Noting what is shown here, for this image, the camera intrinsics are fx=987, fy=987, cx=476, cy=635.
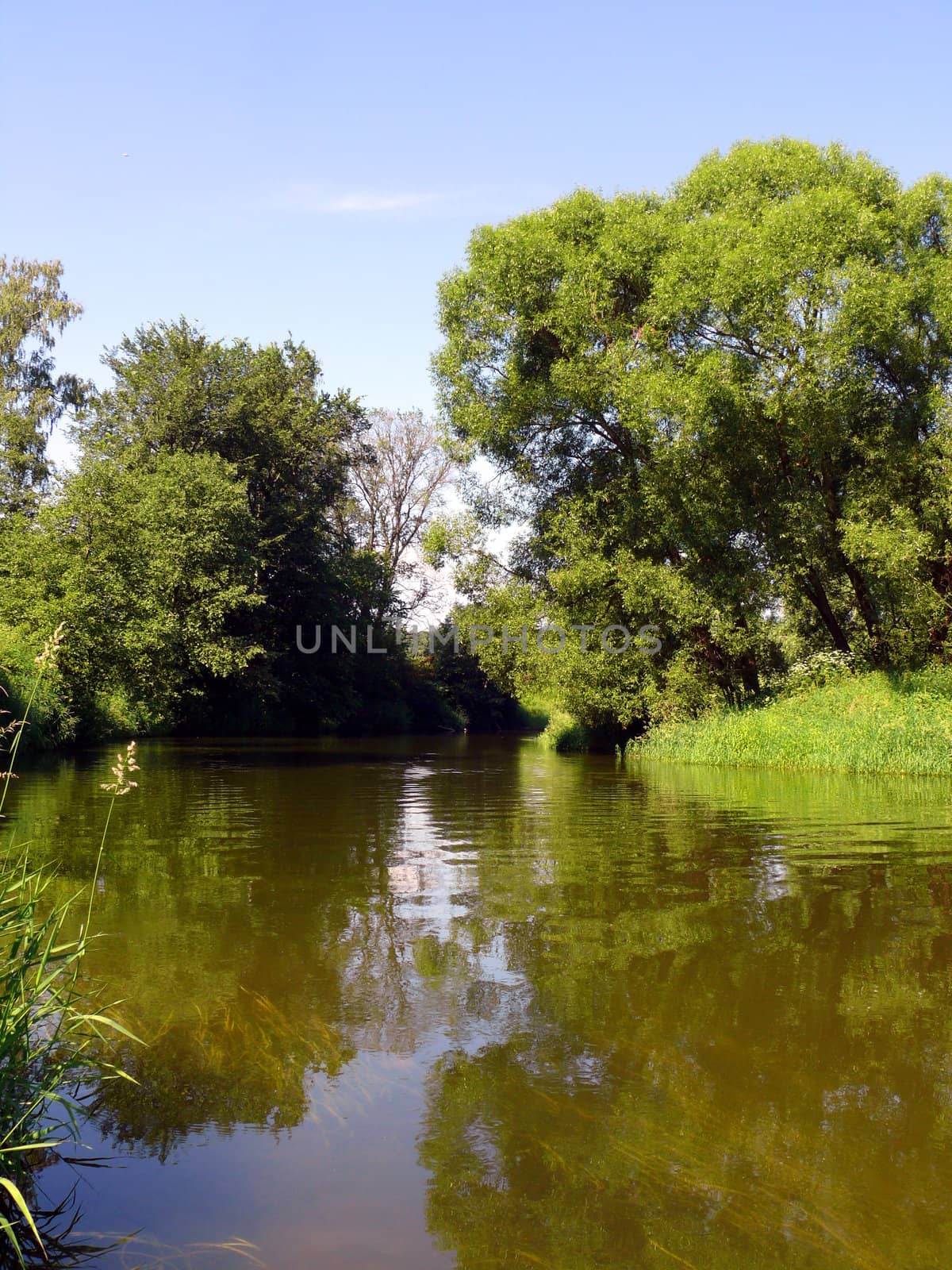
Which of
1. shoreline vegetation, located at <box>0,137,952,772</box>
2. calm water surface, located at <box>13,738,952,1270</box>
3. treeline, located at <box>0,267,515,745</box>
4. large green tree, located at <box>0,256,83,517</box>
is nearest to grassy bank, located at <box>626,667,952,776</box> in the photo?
shoreline vegetation, located at <box>0,137,952,772</box>

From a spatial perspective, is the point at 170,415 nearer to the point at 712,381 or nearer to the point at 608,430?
the point at 608,430

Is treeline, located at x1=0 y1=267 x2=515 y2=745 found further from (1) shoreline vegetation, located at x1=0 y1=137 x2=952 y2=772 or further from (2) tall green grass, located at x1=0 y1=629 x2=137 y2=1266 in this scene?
(2) tall green grass, located at x1=0 y1=629 x2=137 y2=1266

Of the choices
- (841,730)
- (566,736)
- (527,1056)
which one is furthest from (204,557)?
(527,1056)

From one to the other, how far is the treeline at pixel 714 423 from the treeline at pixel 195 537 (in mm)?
10591

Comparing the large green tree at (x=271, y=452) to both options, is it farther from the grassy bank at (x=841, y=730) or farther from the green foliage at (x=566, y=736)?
the grassy bank at (x=841, y=730)

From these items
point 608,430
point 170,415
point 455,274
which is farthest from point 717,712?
point 170,415

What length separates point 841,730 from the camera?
18.7 metres

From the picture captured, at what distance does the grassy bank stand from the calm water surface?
806 cm

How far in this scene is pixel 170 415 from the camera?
36.5 metres

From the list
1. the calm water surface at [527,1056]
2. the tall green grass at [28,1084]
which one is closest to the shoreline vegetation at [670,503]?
the calm water surface at [527,1056]

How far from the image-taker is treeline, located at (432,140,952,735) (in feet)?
65.4

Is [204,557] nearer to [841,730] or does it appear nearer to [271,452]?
[271,452]

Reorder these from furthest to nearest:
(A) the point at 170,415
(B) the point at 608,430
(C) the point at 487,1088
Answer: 1. (A) the point at 170,415
2. (B) the point at 608,430
3. (C) the point at 487,1088

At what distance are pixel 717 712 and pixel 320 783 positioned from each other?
10106mm
